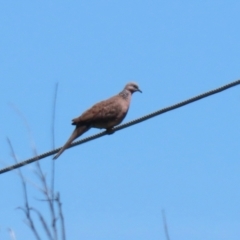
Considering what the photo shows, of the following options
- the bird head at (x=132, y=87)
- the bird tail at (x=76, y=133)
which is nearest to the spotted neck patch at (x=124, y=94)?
the bird head at (x=132, y=87)

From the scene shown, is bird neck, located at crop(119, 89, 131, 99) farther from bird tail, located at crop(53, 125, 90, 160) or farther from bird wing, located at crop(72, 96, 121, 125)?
bird tail, located at crop(53, 125, 90, 160)

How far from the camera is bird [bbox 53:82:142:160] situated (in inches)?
377

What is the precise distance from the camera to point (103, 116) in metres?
9.86

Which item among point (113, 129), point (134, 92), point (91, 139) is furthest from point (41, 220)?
point (134, 92)

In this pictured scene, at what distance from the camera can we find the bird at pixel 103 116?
9.59 m

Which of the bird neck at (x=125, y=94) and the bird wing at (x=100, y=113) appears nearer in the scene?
→ the bird wing at (x=100, y=113)

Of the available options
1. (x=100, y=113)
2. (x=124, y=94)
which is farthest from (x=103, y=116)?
(x=124, y=94)

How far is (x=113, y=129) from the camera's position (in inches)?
384

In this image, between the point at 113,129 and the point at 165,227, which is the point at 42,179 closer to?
the point at 165,227

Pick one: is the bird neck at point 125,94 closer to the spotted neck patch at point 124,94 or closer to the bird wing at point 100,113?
the spotted neck patch at point 124,94

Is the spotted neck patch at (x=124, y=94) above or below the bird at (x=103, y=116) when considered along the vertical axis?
above

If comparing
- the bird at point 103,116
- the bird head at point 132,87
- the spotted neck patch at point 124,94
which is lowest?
the bird at point 103,116

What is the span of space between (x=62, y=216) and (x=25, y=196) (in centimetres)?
30

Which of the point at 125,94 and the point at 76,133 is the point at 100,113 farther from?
the point at 125,94
